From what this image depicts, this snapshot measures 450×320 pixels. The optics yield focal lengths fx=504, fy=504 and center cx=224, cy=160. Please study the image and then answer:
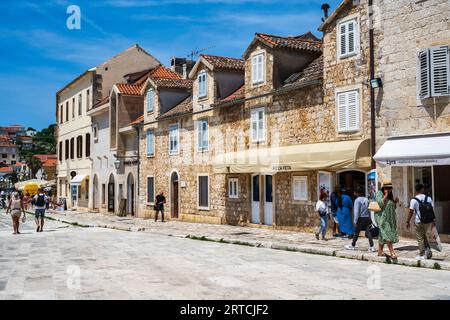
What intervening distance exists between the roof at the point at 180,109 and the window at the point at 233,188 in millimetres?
5055

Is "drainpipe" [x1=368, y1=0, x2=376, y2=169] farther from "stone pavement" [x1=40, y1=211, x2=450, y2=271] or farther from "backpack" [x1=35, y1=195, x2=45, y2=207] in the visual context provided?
"backpack" [x1=35, y1=195, x2=45, y2=207]

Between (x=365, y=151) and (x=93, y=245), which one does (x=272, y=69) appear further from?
(x=93, y=245)

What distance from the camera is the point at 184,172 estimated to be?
26438 millimetres

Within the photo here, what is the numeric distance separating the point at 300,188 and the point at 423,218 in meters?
7.93

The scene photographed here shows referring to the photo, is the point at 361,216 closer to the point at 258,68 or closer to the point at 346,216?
the point at 346,216

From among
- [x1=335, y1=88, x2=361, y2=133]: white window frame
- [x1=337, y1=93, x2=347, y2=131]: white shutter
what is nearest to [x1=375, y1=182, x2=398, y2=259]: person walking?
[x1=335, y1=88, x2=361, y2=133]: white window frame

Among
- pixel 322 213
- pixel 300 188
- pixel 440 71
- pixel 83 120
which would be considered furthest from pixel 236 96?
pixel 83 120

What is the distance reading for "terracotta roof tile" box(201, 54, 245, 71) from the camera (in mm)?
24344

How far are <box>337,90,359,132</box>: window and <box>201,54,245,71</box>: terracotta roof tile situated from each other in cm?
Answer: 847

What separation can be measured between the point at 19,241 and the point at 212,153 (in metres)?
10.1

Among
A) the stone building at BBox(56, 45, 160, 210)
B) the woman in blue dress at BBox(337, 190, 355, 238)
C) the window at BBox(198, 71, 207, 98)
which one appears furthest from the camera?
the stone building at BBox(56, 45, 160, 210)

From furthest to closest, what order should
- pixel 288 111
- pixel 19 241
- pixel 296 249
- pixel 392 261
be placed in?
pixel 288 111 → pixel 19 241 → pixel 296 249 → pixel 392 261

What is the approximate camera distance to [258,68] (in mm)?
21297
